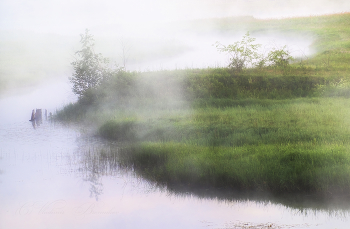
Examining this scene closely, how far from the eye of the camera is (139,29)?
15.5 feet

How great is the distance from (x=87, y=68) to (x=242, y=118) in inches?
109

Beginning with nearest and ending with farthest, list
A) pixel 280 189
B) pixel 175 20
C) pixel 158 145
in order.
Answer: pixel 280 189 < pixel 158 145 < pixel 175 20

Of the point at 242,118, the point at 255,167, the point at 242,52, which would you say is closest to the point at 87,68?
the point at 242,52

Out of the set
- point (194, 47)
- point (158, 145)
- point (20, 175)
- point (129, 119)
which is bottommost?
point (20, 175)

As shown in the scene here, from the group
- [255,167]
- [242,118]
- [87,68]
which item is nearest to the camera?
[255,167]

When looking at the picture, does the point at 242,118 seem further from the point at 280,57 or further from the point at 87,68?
the point at 87,68

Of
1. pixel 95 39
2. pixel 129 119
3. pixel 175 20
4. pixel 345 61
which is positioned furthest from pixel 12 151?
pixel 345 61

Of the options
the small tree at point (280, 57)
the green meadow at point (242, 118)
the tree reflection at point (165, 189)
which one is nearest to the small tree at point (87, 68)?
the green meadow at point (242, 118)

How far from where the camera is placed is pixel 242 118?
462cm

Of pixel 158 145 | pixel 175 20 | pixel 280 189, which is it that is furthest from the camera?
pixel 175 20

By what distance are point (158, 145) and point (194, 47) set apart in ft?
5.56

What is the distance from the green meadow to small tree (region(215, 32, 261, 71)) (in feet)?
0.40

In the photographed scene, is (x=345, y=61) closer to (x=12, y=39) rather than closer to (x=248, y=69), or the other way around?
(x=248, y=69)

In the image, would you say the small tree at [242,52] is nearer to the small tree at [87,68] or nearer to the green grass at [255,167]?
the green grass at [255,167]
